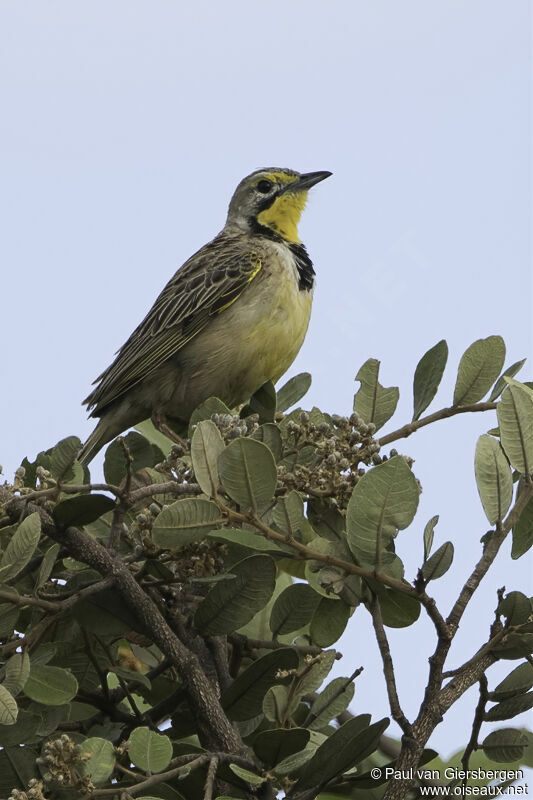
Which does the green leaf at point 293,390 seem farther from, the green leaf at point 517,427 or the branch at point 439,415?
the green leaf at point 517,427

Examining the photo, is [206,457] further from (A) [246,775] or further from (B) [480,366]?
(B) [480,366]

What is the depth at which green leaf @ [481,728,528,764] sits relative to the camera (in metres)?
2.71

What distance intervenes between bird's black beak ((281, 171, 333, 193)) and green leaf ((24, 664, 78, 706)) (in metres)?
5.28

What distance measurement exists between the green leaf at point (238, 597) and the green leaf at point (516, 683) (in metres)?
0.62

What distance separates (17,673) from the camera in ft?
8.09

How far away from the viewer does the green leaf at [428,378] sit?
11.9 feet

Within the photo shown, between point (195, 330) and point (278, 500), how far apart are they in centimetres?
377

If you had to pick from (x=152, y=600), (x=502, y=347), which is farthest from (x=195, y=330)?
(x=152, y=600)

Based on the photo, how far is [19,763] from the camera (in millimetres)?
2607

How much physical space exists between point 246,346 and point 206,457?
11.1 feet

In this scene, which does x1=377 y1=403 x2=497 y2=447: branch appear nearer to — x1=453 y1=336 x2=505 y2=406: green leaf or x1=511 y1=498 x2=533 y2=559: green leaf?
x1=453 y1=336 x2=505 y2=406: green leaf

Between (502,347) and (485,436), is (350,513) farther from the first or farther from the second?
(502,347)

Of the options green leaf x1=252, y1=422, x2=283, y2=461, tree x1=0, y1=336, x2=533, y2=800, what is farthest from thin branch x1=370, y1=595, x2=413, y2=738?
green leaf x1=252, y1=422, x2=283, y2=461

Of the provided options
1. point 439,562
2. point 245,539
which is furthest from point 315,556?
point 439,562
